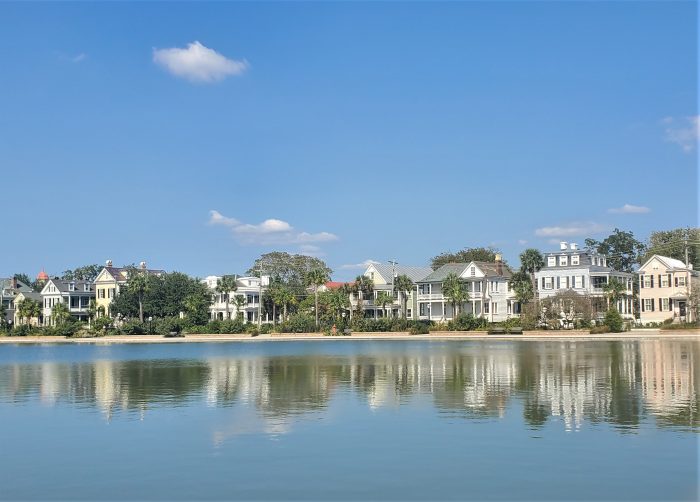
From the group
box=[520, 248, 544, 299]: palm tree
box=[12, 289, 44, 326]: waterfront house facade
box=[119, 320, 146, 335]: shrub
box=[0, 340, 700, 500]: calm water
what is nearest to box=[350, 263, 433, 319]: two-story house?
box=[520, 248, 544, 299]: palm tree

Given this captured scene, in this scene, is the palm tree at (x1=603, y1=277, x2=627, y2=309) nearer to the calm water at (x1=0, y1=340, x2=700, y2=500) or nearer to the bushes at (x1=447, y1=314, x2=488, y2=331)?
the bushes at (x1=447, y1=314, x2=488, y2=331)

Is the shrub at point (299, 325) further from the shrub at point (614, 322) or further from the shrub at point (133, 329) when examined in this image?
the shrub at point (614, 322)

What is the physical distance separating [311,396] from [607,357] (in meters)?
23.9

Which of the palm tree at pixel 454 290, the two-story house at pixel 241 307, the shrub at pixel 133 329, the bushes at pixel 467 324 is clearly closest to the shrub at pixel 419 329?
the bushes at pixel 467 324

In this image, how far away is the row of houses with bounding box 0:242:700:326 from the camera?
90625 mm

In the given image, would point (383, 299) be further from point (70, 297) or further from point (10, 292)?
point (10, 292)

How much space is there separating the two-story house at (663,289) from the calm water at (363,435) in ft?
173

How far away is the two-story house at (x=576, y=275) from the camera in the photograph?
96812 mm

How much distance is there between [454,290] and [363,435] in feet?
250

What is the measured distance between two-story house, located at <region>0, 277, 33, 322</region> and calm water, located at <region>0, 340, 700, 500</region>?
10817 centimetres

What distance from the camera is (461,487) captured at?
15648 mm

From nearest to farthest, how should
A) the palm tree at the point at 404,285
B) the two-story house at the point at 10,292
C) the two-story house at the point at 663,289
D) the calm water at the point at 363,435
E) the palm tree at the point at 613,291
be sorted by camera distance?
1. the calm water at the point at 363,435
2. the palm tree at the point at 613,291
3. the two-story house at the point at 663,289
4. the palm tree at the point at 404,285
5. the two-story house at the point at 10,292

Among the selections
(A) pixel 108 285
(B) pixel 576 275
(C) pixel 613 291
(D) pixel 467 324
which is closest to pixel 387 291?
(D) pixel 467 324

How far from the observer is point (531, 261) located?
99.8m
